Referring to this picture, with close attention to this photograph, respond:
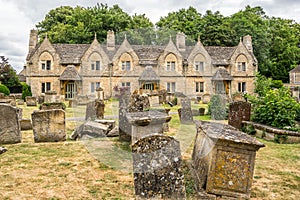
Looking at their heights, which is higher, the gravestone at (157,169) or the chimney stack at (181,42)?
the chimney stack at (181,42)

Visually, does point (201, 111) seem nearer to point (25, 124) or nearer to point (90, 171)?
point (25, 124)

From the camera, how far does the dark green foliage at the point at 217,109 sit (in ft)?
54.6

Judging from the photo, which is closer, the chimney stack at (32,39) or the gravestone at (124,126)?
the gravestone at (124,126)

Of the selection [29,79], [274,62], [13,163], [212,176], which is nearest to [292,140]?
[212,176]

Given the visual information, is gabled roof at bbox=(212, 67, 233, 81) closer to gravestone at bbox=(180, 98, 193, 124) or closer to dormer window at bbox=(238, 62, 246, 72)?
dormer window at bbox=(238, 62, 246, 72)

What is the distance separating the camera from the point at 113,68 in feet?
107

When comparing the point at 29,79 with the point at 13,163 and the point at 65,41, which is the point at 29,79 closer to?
the point at 65,41

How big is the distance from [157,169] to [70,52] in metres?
31.6

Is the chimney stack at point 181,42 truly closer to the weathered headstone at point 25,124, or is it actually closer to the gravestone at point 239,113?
the gravestone at point 239,113

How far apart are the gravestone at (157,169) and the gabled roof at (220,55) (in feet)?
103

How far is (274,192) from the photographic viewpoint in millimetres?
5660

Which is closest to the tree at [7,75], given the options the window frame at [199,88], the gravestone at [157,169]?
the window frame at [199,88]

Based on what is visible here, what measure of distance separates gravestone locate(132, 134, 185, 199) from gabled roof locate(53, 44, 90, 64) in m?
29.4

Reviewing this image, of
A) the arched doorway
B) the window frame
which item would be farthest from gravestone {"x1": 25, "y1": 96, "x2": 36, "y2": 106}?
the window frame
